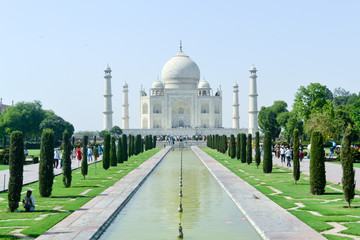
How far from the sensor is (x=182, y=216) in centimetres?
978

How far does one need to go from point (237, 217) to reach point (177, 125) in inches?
2388

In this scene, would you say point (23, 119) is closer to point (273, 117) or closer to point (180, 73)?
point (180, 73)

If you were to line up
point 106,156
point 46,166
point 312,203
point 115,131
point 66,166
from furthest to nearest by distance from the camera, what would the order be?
point 115,131
point 106,156
point 66,166
point 46,166
point 312,203

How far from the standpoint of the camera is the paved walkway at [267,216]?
777 cm

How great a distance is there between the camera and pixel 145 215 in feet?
32.6

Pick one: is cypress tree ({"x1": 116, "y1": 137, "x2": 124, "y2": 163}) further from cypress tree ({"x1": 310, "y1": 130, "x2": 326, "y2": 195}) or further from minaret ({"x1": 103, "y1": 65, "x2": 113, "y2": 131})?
minaret ({"x1": 103, "y1": 65, "x2": 113, "y2": 131})

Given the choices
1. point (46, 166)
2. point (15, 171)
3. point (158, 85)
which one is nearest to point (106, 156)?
point (46, 166)

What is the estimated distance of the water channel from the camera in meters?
8.27

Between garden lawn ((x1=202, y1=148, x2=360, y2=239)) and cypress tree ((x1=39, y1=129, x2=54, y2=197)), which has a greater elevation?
cypress tree ((x1=39, y1=129, x2=54, y2=197))

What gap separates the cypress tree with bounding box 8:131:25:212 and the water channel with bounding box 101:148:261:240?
222 cm

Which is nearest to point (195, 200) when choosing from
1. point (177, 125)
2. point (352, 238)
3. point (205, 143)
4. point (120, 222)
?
point (120, 222)

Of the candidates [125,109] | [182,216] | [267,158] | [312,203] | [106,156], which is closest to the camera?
[182,216]

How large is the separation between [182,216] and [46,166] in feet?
14.4

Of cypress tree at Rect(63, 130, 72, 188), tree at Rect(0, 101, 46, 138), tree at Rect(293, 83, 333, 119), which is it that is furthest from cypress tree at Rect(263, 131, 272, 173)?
tree at Rect(0, 101, 46, 138)
